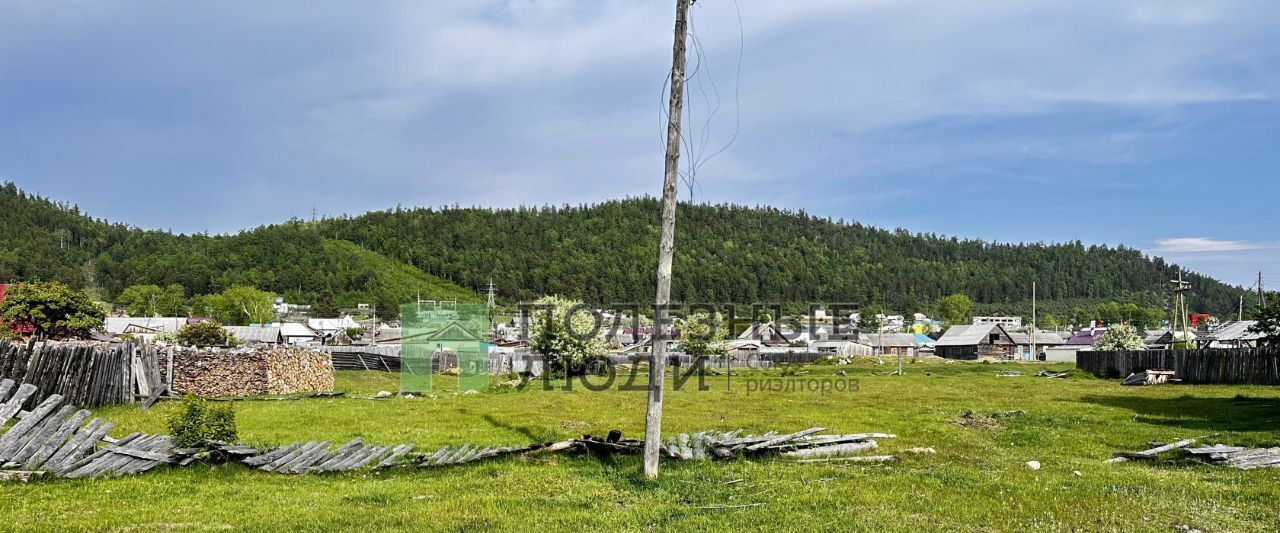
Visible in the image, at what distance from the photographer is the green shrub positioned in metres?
12.2

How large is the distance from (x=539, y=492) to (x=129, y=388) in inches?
704

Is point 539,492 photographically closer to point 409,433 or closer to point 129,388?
point 409,433

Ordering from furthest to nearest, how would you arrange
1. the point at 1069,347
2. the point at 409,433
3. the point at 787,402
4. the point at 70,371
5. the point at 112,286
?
the point at 112,286 < the point at 1069,347 < the point at 787,402 < the point at 70,371 < the point at 409,433

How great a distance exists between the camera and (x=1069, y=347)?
3969 inches

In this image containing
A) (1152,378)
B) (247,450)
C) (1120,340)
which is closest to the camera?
(247,450)

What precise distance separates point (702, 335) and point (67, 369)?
4330cm

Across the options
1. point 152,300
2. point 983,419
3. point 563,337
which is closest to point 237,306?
point 152,300

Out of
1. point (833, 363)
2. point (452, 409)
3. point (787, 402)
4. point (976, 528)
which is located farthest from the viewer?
point (833, 363)

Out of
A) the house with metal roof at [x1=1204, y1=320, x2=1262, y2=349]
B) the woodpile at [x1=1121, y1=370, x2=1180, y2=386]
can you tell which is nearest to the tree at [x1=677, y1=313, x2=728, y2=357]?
the woodpile at [x1=1121, y1=370, x2=1180, y2=386]

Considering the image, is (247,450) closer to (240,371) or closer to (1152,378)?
(240,371)

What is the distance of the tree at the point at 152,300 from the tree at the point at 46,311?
129m

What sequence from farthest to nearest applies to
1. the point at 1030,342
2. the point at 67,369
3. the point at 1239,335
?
the point at 1030,342 < the point at 1239,335 < the point at 67,369

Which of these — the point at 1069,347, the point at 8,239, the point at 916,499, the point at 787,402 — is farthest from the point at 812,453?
the point at 8,239

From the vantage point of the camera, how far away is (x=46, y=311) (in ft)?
96.7
